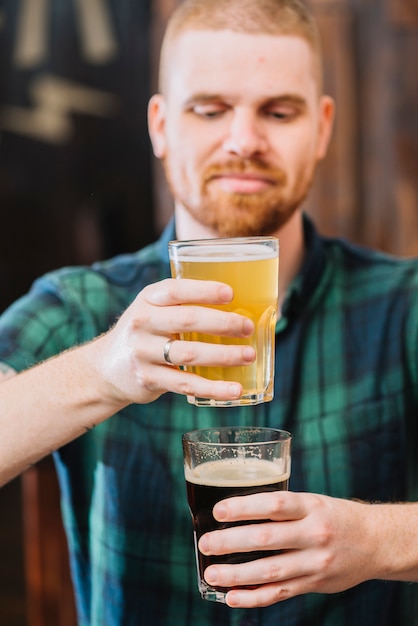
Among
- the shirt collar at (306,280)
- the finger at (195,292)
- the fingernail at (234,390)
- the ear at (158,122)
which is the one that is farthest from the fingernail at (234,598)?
the ear at (158,122)

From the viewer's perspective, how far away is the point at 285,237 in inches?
65.7

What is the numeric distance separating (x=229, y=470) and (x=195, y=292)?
0.22 m

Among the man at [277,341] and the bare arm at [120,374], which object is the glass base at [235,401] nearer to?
the bare arm at [120,374]

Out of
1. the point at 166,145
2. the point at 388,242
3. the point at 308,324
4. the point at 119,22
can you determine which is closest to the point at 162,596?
the point at 308,324

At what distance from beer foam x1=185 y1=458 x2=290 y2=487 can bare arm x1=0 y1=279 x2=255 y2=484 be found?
10 cm

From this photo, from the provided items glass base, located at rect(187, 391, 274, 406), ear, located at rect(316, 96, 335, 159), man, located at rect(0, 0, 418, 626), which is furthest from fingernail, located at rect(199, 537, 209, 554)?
ear, located at rect(316, 96, 335, 159)

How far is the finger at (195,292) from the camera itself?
3.12 feet

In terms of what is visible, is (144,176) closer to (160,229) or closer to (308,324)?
(160,229)

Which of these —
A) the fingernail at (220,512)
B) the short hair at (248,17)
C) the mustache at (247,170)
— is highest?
the short hair at (248,17)

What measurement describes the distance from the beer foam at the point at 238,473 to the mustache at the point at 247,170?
2.13 ft

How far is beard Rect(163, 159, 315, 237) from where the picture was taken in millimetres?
1541

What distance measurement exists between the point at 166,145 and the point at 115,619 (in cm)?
85

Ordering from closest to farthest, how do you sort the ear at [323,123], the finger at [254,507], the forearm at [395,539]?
1. the finger at [254,507]
2. the forearm at [395,539]
3. the ear at [323,123]

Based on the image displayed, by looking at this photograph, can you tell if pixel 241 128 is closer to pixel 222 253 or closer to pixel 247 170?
pixel 247 170
